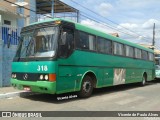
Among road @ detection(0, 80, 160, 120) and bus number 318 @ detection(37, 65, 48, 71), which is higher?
bus number 318 @ detection(37, 65, 48, 71)

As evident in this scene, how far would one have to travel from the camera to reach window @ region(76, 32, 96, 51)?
38.4 ft

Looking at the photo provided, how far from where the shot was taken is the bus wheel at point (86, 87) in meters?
11.8

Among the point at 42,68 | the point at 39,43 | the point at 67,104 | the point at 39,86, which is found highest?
the point at 39,43

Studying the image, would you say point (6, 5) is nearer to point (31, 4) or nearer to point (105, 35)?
point (31, 4)

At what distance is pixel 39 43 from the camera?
35.2ft

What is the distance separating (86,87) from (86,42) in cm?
187

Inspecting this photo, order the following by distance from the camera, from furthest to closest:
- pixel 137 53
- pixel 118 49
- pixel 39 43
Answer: pixel 137 53 → pixel 118 49 → pixel 39 43

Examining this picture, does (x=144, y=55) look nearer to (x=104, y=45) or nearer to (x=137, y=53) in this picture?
(x=137, y=53)

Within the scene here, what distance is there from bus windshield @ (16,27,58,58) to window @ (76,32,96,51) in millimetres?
1341

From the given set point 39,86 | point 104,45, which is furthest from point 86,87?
point 104,45

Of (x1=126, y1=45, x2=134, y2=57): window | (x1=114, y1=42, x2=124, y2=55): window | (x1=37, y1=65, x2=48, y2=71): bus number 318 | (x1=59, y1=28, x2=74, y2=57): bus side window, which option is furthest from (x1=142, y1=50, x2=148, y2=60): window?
(x1=37, y1=65, x2=48, y2=71): bus number 318

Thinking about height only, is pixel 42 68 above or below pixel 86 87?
above

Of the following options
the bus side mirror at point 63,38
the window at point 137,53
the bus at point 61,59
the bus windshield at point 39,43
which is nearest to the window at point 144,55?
the window at point 137,53

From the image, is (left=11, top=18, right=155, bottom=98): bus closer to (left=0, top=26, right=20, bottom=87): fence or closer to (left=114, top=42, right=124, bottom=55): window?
(left=114, top=42, right=124, bottom=55): window
